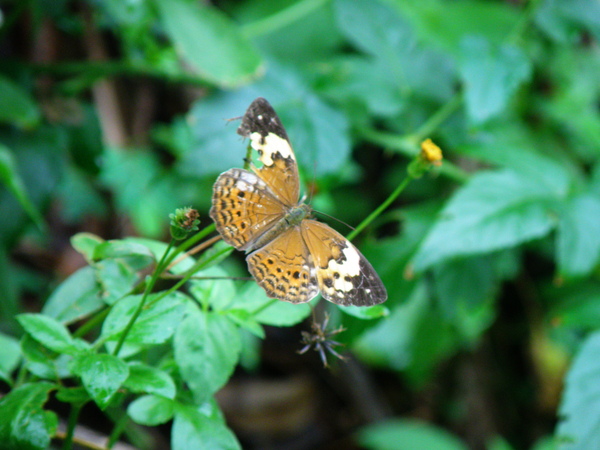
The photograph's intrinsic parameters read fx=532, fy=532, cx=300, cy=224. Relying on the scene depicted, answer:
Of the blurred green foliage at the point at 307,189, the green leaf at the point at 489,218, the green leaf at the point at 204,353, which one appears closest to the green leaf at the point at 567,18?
the blurred green foliage at the point at 307,189

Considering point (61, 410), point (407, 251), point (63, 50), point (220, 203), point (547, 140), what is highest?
point (547, 140)

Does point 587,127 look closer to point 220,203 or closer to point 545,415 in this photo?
point 545,415

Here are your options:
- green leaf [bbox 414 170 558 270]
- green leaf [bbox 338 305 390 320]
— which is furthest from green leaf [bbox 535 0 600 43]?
green leaf [bbox 338 305 390 320]

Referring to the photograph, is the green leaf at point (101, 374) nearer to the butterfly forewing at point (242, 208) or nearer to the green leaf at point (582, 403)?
the butterfly forewing at point (242, 208)

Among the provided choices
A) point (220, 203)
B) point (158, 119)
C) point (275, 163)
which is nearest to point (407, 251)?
point (275, 163)

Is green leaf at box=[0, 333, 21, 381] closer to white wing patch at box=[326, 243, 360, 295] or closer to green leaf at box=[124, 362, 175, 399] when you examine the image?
green leaf at box=[124, 362, 175, 399]

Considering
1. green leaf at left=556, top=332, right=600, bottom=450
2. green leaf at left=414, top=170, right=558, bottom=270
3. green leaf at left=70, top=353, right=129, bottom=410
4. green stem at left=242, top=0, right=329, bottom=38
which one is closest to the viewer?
green leaf at left=70, top=353, right=129, bottom=410

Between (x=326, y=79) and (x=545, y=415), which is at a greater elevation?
(x=326, y=79)
